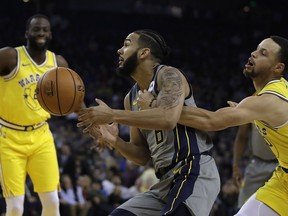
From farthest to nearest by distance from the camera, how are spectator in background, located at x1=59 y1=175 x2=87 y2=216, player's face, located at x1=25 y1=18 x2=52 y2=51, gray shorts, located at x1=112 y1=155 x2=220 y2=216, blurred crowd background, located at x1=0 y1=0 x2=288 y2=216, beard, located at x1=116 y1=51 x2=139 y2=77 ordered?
blurred crowd background, located at x1=0 y1=0 x2=288 y2=216, spectator in background, located at x1=59 y1=175 x2=87 y2=216, player's face, located at x1=25 y1=18 x2=52 y2=51, beard, located at x1=116 y1=51 x2=139 y2=77, gray shorts, located at x1=112 y1=155 x2=220 y2=216

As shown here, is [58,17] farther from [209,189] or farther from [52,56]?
[209,189]

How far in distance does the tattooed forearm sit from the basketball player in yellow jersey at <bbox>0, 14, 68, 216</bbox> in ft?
6.89

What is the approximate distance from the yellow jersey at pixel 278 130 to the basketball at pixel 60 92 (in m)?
1.30

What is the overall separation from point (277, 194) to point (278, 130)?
481 mm

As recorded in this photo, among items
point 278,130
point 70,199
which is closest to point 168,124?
point 278,130

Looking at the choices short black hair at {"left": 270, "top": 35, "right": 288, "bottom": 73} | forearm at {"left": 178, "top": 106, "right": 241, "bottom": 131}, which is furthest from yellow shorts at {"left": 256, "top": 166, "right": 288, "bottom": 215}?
short black hair at {"left": 270, "top": 35, "right": 288, "bottom": 73}

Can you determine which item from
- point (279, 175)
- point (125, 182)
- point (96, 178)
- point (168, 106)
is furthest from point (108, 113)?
point (125, 182)

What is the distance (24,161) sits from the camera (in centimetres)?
622

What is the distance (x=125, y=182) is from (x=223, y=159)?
4019 mm

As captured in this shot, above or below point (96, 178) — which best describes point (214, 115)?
above

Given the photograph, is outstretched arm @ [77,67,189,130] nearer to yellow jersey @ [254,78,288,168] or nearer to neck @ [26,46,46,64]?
yellow jersey @ [254,78,288,168]

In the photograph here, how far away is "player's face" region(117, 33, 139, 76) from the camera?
15.4ft

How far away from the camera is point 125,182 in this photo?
11500 millimetres

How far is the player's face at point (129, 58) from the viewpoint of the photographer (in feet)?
15.4
